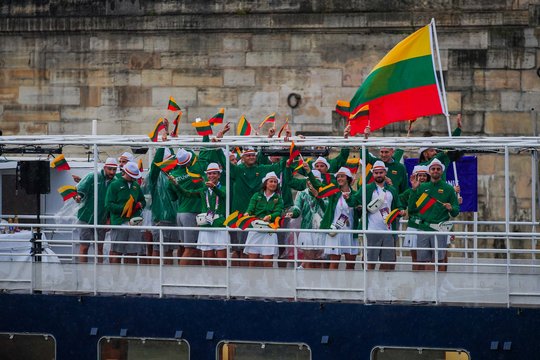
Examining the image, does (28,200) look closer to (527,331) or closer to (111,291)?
(111,291)

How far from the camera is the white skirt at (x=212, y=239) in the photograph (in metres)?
18.7

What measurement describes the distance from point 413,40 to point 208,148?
3417mm

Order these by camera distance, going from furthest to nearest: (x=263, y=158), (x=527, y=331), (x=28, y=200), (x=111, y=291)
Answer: (x=28, y=200), (x=263, y=158), (x=111, y=291), (x=527, y=331)

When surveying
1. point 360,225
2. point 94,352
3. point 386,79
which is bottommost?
point 94,352

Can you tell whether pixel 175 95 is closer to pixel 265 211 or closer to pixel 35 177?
pixel 35 177

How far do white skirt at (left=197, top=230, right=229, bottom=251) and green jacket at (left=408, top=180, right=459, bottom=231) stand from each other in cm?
230

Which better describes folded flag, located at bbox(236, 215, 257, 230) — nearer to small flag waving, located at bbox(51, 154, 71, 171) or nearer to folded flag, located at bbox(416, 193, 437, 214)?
folded flag, located at bbox(416, 193, 437, 214)

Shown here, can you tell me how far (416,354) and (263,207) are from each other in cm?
256

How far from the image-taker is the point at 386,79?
20.6 m

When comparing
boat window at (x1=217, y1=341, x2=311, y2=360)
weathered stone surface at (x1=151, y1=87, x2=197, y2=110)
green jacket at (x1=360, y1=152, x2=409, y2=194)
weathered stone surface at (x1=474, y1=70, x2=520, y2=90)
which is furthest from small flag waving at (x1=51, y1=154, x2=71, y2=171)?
weathered stone surface at (x1=474, y1=70, x2=520, y2=90)

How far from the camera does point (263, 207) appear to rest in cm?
1855

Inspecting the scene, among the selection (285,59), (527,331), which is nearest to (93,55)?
(285,59)

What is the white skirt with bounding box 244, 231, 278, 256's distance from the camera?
18500 millimetres

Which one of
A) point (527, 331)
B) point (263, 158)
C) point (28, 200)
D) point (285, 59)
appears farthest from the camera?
point (285, 59)
